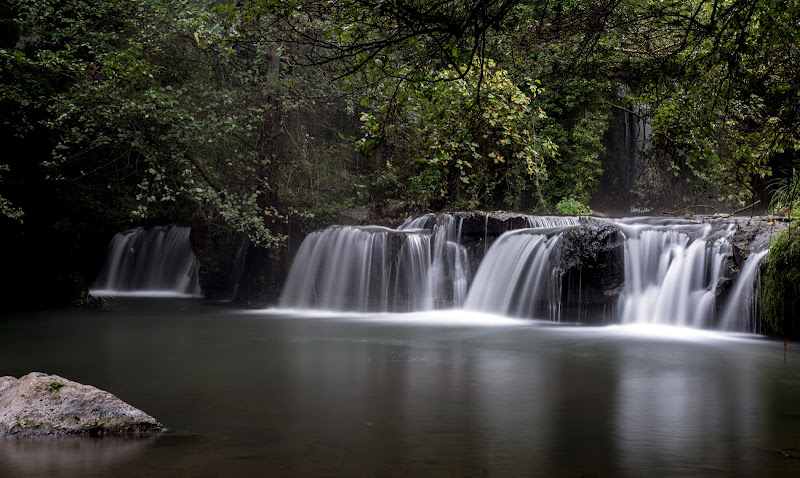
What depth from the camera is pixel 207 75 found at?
1650 centimetres

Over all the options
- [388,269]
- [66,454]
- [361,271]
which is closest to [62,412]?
[66,454]

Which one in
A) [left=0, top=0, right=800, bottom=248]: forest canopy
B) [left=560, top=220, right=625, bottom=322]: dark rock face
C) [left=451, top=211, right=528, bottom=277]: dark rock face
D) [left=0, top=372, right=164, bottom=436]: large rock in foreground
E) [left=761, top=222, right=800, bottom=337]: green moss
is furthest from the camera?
[left=451, top=211, right=528, bottom=277]: dark rock face

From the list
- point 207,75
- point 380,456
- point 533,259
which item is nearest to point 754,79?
point 380,456

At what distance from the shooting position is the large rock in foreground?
16.2 feet

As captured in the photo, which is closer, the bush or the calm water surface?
the calm water surface

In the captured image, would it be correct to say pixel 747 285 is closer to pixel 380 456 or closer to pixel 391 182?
pixel 380 456

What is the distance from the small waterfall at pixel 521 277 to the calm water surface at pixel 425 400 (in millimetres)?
1336

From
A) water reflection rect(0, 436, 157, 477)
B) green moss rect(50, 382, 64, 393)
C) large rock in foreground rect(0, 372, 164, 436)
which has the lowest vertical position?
water reflection rect(0, 436, 157, 477)

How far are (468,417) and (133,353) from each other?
18.6ft

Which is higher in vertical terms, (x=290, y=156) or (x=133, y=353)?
(x=290, y=156)

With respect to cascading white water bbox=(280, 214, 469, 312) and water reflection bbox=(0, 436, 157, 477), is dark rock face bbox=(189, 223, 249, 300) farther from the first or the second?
water reflection bbox=(0, 436, 157, 477)

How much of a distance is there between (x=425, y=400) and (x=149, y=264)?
721 inches

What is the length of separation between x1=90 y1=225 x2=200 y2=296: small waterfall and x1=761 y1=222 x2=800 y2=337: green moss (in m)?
16.4

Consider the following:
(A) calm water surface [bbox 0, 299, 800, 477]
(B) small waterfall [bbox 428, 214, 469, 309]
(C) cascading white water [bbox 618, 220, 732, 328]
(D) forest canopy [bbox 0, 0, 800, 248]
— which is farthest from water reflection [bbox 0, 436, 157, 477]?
(B) small waterfall [bbox 428, 214, 469, 309]
